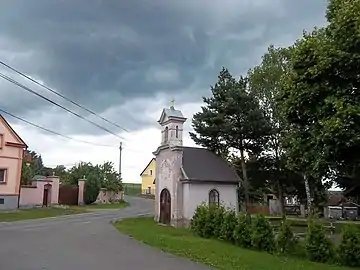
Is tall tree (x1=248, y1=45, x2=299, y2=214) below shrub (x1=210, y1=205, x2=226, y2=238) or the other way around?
the other way around

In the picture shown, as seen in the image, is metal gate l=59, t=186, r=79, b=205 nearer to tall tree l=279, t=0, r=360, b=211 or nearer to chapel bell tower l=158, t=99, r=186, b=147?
chapel bell tower l=158, t=99, r=186, b=147

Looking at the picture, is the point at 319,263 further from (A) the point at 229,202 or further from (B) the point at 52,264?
(A) the point at 229,202

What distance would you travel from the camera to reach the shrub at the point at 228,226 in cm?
1855

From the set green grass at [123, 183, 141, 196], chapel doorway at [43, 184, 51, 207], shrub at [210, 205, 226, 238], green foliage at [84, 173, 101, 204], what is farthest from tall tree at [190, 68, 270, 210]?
green grass at [123, 183, 141, 196]

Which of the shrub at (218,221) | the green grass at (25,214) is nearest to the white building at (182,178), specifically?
the shrub at (218,221)

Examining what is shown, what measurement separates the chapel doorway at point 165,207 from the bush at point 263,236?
42.0 feet

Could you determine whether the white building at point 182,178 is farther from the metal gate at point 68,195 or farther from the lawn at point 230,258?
the metal gate at point 68,195

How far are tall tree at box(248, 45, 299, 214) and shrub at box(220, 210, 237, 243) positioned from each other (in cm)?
1373

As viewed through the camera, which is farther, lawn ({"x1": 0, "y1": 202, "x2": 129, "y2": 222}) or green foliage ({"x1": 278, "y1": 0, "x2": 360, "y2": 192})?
lawn ({"x1": 0, "y1": 202, "x2": 129, "y2": 222})

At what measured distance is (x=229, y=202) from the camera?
29.3 meters

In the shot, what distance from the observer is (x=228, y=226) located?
18797 mm

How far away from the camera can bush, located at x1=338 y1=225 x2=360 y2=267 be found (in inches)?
542

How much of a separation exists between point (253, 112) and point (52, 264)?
80.3ft

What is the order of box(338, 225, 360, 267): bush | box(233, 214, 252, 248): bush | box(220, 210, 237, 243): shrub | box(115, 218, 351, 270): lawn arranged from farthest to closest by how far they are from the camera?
box(220, 210, 237, 243): shrub → box(233, 214, 252, 248): bush → box(338, 225, 360, 267): bush → box(115, 218, 351, 270): lawn
